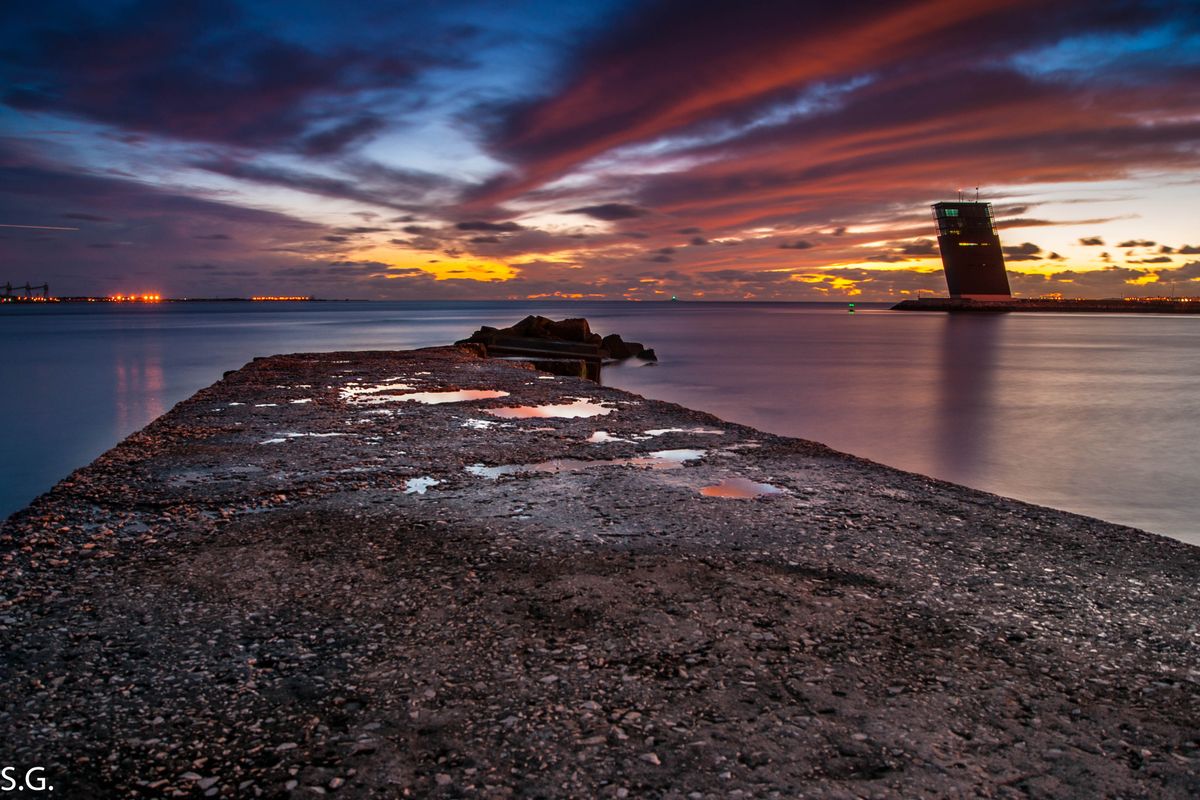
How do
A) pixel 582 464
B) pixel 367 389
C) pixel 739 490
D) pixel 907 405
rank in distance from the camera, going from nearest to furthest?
pixel 739 490
pixel 582 464
pixel 367 389
pixel 907 405

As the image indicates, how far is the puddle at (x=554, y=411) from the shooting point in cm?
1409

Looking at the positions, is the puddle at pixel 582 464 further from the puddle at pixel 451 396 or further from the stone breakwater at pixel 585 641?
the puddle at pixel 451 396

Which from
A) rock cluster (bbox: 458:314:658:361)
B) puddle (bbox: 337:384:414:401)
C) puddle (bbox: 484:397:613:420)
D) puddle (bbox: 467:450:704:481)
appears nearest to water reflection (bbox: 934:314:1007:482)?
puddle (bbox: 467:450:704:481)

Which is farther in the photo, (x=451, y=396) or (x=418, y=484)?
(x=451, y=396)

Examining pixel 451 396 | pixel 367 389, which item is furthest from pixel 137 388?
pixel 451 396

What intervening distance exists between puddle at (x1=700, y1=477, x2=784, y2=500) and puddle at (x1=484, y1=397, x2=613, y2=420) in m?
5.24

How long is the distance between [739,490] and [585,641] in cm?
444

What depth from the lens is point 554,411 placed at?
14.8m

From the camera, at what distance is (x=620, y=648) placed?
180 inches

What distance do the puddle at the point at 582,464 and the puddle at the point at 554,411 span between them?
3526 mm

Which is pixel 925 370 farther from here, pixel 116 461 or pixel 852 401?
pixel 116 461

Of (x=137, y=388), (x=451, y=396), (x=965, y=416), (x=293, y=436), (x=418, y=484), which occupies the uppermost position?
(x=451, y=396)

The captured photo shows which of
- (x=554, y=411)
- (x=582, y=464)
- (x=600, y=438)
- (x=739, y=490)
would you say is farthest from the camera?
(x=554, y=411)

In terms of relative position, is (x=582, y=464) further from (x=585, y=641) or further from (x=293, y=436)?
(x=585, y=641)
